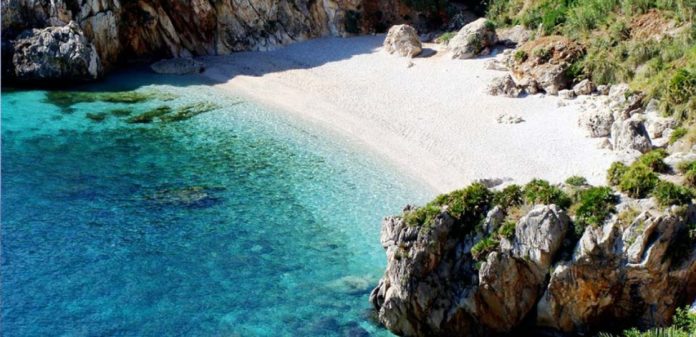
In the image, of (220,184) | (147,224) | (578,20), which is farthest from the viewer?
(578,20)

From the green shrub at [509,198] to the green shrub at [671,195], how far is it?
372 centimetres

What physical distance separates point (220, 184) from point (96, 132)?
31.5 ft

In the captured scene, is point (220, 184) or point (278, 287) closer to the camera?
point (278, 287)

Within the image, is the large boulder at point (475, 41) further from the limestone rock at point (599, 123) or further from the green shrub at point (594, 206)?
the green shrub at point (594, 206)

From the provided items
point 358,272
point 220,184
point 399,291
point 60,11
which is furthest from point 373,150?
point 60,11

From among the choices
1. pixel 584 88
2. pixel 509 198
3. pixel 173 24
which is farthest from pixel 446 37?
pixel 509 198

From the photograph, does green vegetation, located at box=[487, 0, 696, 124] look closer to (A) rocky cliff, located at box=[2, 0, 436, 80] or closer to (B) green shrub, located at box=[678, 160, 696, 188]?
(B) green shrub, located at box=[678, 160, 696, 188]

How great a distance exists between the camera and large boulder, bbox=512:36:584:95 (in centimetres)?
4019

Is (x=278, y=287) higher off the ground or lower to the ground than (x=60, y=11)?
lower

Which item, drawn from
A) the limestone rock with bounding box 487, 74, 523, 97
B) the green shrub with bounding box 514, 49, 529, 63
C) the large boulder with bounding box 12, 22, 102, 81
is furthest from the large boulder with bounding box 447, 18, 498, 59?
the large boulder with bounding box 12, 22, 102, 81

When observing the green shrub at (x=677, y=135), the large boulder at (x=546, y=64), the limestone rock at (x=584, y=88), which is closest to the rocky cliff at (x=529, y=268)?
the green shrub at (x=677, y=135)

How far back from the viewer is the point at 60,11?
149 ft

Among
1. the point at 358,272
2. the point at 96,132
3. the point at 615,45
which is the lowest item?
the point at 358,272

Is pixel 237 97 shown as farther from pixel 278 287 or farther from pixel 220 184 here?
pixel 278 287
